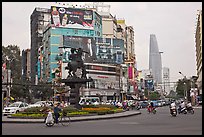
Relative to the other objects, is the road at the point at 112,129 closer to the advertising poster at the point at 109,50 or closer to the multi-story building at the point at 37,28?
the advertising poster at the point at 109,50

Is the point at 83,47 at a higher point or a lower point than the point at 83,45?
lower

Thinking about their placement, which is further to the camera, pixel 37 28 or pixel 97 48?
Answer: pixel 37 28

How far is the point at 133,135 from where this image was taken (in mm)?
13828

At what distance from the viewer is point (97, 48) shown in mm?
95562

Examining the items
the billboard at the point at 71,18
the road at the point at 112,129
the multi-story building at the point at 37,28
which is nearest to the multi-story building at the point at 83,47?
the billboard at the point at 71,18

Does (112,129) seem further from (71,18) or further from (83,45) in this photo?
(71,18)

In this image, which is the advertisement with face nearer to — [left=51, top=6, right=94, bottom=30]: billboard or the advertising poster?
the advertising poster

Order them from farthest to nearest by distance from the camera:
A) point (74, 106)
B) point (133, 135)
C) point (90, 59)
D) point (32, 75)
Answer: point (32, 75), point (90, 59), point (74, 106), point (133, 135)

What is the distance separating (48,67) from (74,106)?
229 feet

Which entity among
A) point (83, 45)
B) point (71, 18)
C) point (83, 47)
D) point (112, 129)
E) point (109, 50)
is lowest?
point (112, 129)

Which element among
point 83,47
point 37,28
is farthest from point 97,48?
point 37,28

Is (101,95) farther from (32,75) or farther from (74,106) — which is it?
(74,106)

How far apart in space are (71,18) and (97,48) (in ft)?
37.8

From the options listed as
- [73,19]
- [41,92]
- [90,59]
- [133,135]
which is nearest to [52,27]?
[73,19]
